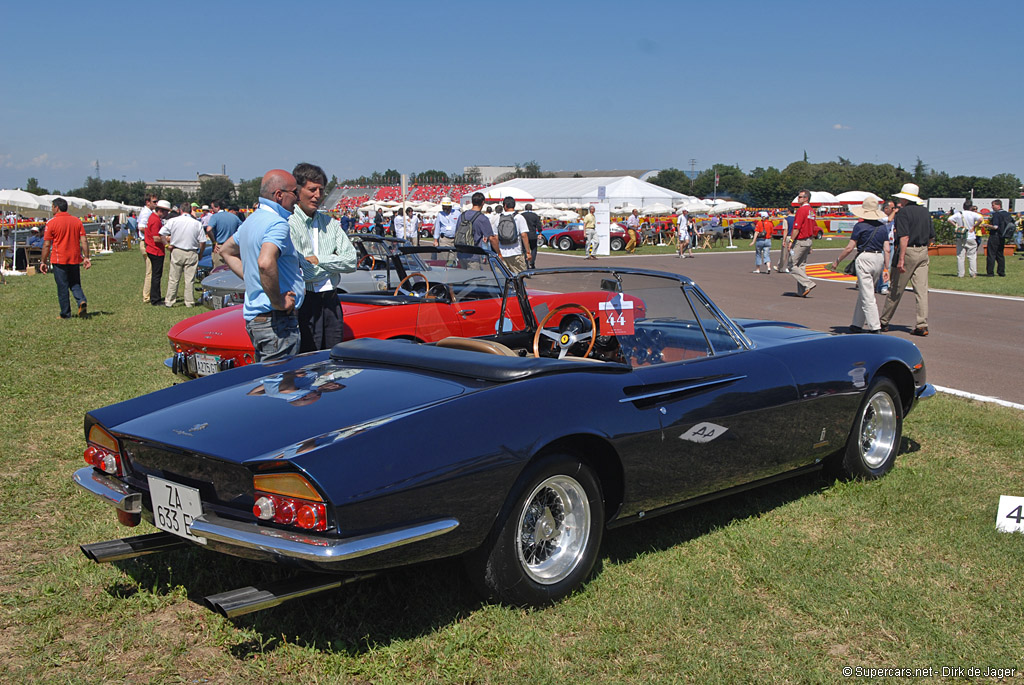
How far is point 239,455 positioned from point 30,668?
1033 mm

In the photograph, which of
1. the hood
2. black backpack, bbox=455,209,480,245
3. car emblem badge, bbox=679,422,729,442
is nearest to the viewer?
the hood

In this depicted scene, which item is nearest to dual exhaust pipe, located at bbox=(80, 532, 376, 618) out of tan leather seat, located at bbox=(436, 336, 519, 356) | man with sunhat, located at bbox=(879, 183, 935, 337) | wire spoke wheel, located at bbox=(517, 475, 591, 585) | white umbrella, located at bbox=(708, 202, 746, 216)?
wire spoke wheel, located at bbox=(517, 475, 591, 585)

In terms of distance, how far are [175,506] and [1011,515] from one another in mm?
3755

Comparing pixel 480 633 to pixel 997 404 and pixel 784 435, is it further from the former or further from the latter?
pixel 997 404

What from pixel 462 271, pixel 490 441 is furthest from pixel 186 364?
pixel 490 441

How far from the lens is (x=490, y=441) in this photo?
3.01m

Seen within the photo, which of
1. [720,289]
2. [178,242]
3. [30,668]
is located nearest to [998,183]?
[720,289]

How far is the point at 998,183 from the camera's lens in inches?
4727

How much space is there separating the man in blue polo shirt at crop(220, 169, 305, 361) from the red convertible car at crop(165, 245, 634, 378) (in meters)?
0.94

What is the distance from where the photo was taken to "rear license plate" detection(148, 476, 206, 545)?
2959 millimetres

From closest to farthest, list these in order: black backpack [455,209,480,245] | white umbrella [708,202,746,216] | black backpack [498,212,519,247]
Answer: black backpack [498,212,519,247] → black backpack [455,209,480,245] → white umbrella [708,202,746,216]

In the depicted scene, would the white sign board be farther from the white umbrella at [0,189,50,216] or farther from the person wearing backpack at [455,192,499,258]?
Answer: the white umbrella at [0,189,50,216]

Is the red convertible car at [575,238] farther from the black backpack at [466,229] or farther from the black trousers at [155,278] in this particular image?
the black backpack at [466,229]

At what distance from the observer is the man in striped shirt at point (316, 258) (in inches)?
212
